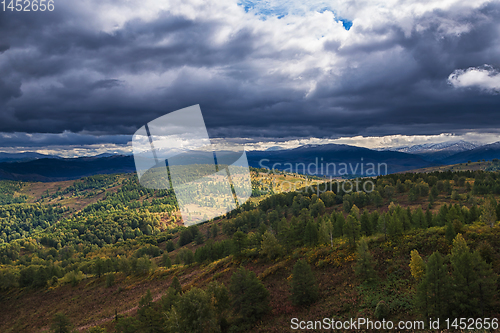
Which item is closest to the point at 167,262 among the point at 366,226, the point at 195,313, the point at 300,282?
the point at 195,313

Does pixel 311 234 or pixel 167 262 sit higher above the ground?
pixel 311 234

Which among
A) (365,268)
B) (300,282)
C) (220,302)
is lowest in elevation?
(220,302)

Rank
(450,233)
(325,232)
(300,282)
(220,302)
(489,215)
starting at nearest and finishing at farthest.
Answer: (220,302)
(300,282)
(450,233)
(489,215)
(325,232)

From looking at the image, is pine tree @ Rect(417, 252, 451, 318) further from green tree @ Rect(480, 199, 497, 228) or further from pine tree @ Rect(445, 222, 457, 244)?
green tree @ Rect(480, 199, 497, 228)

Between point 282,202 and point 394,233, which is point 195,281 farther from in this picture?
point 282,202

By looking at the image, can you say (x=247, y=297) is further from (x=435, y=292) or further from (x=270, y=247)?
(x=270, y=247)

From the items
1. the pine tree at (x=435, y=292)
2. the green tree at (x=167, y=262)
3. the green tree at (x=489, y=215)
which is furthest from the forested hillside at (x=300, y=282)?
the green tree at (x=167, y=262)

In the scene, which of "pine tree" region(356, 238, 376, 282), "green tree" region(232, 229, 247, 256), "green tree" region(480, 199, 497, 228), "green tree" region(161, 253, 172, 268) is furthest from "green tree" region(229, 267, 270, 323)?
"green tree" region(161, 253, 172, 268)
